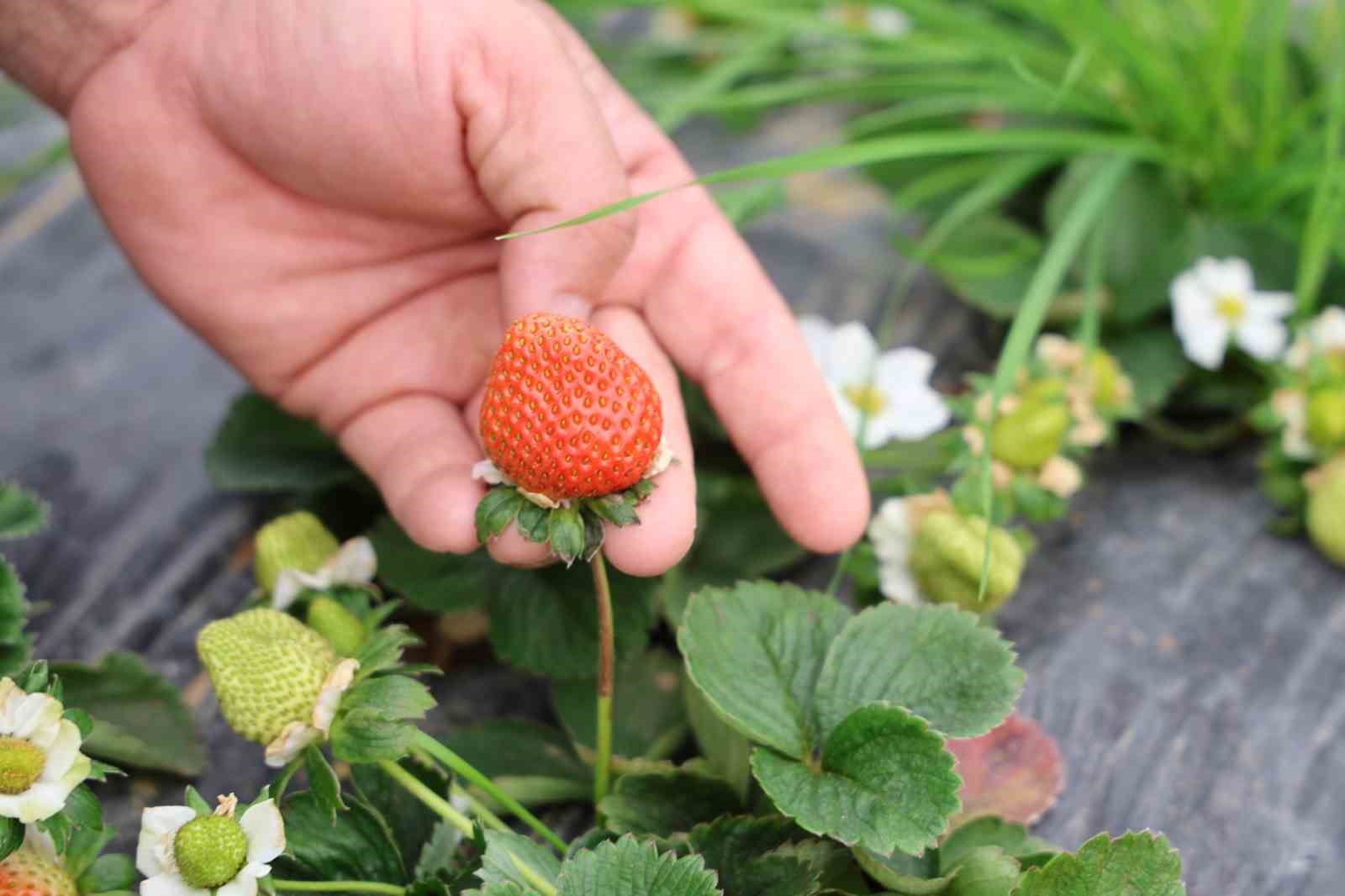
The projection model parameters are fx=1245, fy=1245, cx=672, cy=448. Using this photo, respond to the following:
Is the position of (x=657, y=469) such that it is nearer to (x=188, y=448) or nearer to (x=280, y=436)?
(x=280, y=436)

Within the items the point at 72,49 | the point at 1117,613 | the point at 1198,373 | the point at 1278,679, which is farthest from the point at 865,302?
the point at 72,49

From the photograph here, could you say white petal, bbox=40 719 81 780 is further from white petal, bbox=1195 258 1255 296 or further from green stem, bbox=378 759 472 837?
white petal, bbox=1195 258 1255 296

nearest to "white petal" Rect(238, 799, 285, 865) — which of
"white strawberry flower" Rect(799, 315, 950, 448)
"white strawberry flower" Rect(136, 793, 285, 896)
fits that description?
"white strawberry flower" Rect(136, 793, 285, 896)

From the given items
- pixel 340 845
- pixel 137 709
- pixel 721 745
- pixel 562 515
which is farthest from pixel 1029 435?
pixel 137 709

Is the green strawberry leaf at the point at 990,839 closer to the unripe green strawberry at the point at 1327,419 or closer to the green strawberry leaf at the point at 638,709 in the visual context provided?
the green strawberry leaf at the point at 638,709

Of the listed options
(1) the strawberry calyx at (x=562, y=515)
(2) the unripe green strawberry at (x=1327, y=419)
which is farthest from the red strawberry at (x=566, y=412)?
(2) the unripe green strawberry at (x=1327, y=419)
